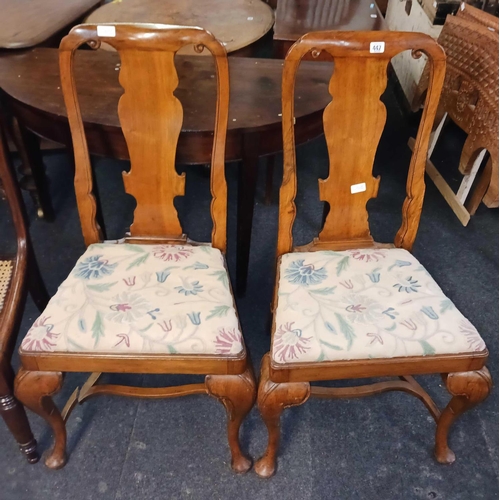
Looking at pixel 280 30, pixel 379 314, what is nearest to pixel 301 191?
pixel 280 30

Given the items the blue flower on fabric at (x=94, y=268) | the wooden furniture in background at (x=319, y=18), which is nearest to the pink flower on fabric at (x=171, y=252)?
the blue flower on fabric at (x=94, y=268)

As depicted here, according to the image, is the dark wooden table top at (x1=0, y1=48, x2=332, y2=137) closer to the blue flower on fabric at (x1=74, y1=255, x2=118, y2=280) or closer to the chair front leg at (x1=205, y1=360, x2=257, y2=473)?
the blue flower on fabric at (x1=74, y1=255, x2=118, y2=280)

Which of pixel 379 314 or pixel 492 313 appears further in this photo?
pixel 492 313

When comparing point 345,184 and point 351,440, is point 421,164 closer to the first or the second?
point 345,184

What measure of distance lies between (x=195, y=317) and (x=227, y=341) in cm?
9

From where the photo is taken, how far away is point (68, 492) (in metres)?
1.26

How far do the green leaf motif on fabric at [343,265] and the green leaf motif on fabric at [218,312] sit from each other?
31cm

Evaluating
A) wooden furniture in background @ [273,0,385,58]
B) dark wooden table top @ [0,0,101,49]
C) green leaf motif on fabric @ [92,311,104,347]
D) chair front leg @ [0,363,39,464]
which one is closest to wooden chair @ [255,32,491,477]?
green leaf motif on fabric @ [92,311,104,347]

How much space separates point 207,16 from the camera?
1952 millimetres

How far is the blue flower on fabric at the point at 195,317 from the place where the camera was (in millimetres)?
1063

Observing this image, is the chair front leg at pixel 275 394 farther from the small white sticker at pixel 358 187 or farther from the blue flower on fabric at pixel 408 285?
the small white sticker at pixel 358 187

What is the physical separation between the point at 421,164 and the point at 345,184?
196mm

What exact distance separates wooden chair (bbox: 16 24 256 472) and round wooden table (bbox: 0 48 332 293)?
10 centimetres

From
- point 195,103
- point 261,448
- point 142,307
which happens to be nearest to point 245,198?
point 195,103
